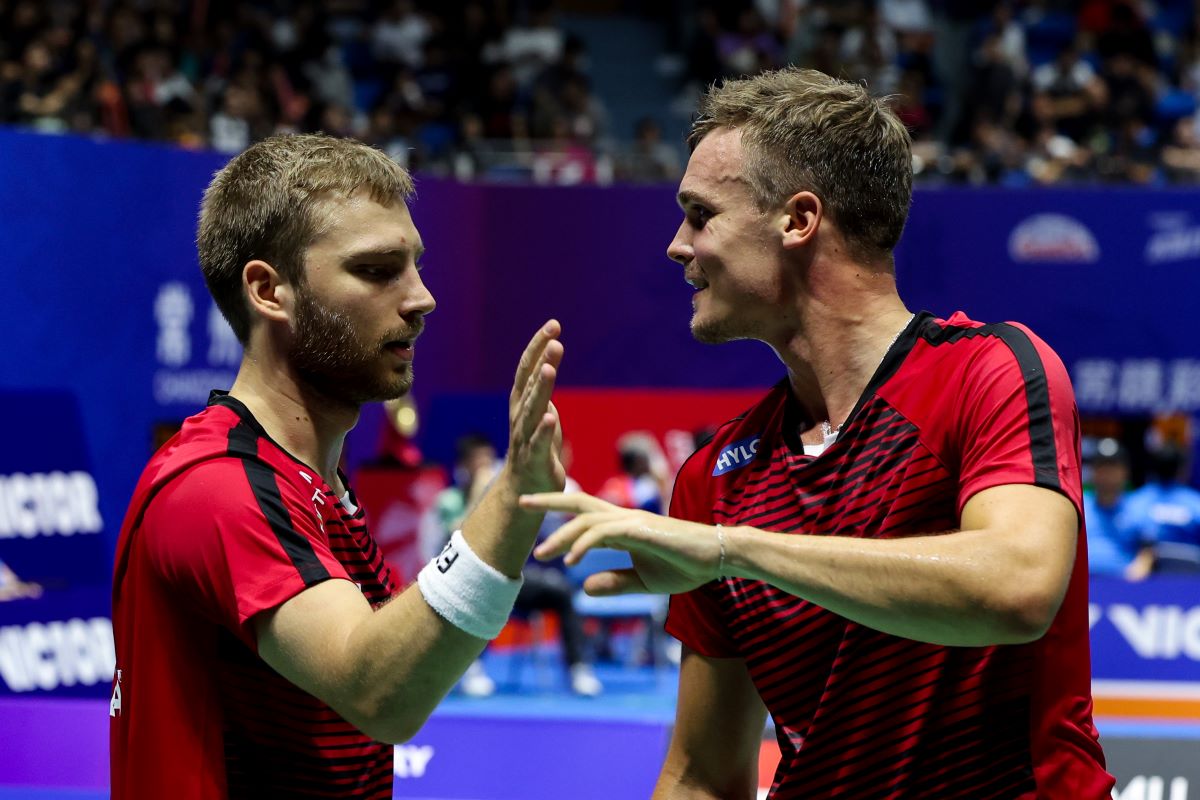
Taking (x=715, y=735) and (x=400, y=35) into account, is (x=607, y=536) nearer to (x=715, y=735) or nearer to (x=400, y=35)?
(x=715, y=735)

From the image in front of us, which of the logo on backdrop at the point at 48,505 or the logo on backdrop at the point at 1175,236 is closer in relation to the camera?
the logo on backdrop at the point at 48,505

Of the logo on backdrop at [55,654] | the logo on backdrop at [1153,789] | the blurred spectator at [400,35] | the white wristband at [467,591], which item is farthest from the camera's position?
the blurred spectator at [400,35]

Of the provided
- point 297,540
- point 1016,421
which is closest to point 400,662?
point 297,540

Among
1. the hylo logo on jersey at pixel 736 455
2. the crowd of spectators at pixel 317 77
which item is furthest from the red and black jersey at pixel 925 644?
the crowd of spectators at pixel 317 77

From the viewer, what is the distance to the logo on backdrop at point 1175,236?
13.2m

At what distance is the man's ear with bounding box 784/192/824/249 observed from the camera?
267 cm

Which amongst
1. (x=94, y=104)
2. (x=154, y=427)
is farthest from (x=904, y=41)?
(x=154, y=427)

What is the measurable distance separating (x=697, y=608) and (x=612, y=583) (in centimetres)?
45

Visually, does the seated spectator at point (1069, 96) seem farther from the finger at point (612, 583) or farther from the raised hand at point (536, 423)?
the raised hand at point (536, 423)

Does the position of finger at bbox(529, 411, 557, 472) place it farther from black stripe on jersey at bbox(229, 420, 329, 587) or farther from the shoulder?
the shoulder

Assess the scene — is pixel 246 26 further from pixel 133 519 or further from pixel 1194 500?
pixel 133 519

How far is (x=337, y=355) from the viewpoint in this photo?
2615 millimetres

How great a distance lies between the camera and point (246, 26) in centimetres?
1528

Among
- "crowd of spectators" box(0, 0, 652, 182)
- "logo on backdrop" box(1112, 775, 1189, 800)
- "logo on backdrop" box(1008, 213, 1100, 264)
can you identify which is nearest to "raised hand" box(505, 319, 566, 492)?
"logo on backdrop" box(1112, 775, 1189, 800)
